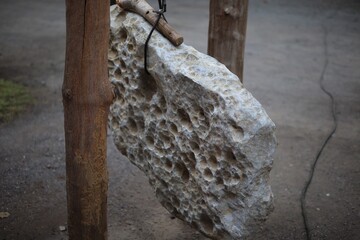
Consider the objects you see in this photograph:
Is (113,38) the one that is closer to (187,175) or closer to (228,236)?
(187,175)

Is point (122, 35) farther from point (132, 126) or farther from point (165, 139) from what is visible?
point (165, 139)

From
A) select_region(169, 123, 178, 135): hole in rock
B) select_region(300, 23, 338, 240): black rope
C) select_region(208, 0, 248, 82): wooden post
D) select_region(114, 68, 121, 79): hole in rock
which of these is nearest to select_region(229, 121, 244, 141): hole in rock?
select_region(169, 123, 178, 135): hole in rock

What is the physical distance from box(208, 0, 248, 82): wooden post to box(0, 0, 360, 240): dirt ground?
1.28 m

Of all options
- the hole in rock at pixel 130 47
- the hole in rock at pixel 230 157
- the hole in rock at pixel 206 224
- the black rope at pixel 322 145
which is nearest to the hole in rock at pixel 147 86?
the hole in rock at pixel 130 47

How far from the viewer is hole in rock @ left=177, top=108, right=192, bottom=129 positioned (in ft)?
8.72

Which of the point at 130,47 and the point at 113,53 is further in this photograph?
the point at 113,53

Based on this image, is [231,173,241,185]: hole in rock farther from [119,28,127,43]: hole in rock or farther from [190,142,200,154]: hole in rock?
[119,28,127,43]: hole in rock

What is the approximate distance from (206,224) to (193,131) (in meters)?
0.56

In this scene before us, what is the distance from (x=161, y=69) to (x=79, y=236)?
1048 millimetres

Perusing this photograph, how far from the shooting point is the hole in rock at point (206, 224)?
271 centimetres

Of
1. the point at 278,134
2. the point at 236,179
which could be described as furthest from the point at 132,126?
the point at 278,134

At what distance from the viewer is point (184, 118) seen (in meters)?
2.69

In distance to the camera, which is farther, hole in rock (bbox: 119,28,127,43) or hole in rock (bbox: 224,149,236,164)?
hole in rock (bbox: 119,28,127,43)

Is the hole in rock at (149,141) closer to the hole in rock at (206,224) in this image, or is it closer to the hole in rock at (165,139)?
the hole in rock at (165,139)
